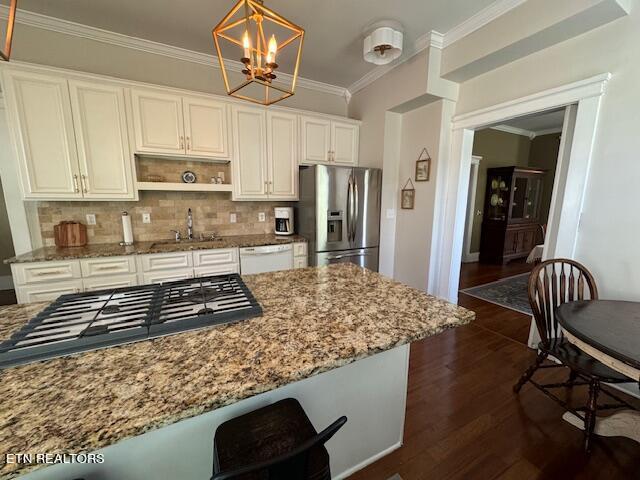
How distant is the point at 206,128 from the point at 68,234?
1674 millimetres

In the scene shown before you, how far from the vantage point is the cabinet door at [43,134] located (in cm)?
214

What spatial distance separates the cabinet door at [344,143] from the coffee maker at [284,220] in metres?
0.94

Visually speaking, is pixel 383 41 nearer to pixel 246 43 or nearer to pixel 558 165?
pixel 246 43

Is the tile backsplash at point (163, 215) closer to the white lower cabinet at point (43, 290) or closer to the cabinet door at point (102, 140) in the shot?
the cabinet door at point (102, 140)

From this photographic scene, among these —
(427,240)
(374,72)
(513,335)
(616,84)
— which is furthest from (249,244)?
(616,84)

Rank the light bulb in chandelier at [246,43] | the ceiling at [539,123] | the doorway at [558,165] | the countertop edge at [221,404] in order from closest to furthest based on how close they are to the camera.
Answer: the countertop edge at [221,404]
the light bulb in chandelier at [246,43]
the doorway at [558,165]
the ceiling at [539,123]

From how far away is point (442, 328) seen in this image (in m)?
1.01

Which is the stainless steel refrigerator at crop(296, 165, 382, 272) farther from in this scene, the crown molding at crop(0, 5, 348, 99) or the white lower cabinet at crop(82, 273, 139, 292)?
the white lower cabinet at crop(82, 273, 139, 292)

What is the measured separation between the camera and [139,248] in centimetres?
253

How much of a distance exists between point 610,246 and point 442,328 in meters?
1.82

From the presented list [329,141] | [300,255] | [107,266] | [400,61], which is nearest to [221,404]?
[107,266]

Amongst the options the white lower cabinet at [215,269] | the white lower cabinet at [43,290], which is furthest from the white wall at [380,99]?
the white lower cabinet at [43,290]

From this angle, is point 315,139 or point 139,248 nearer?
point 139,248

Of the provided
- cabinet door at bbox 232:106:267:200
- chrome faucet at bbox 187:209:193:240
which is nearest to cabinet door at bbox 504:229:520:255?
cabinet door at bbox 232:106:267:200
